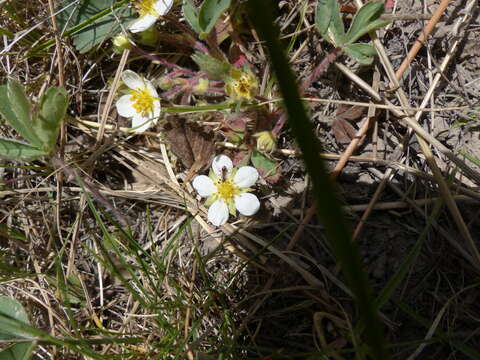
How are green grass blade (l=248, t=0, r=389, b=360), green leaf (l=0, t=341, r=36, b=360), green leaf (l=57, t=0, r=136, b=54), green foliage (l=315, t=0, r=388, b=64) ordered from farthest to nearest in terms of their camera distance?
green leaf (l=57, t=0, r=136, b=54) → green foliage (l=315, t=0, r=388, b=64) → green leaf (l=0, t=341, r=36, b=360) → green grass blade (l=248, t=0, r=389, b=360)

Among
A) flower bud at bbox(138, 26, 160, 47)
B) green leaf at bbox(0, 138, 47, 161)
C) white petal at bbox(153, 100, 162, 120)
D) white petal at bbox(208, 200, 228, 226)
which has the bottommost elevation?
white petal at bbox(208, 200, 228, 226)

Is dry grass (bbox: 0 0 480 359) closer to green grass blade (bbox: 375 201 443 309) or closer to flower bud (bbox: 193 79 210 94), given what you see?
green grass blade (bbox: 375 201 443 309)

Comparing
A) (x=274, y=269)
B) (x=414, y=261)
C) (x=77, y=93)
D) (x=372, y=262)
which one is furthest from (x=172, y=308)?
(x=77, y=93)

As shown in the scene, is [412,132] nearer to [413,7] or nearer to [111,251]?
[413,7]

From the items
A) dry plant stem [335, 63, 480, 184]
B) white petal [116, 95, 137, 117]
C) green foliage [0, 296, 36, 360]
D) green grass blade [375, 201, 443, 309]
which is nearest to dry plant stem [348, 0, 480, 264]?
dry plant stem [335, 63, 480, 184]

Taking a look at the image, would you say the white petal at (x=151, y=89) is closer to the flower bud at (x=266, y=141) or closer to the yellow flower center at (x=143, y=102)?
the yellow flower center at (x=143, y=102)

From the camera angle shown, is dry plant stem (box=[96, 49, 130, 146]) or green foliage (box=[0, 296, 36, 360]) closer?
green foliage (box=[0, 296, 36, 360])
